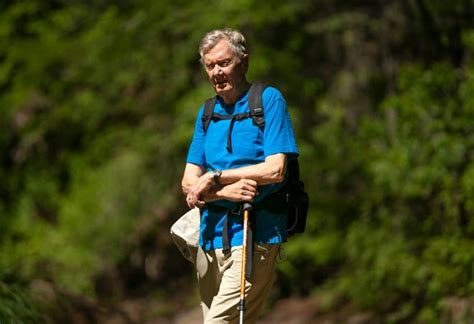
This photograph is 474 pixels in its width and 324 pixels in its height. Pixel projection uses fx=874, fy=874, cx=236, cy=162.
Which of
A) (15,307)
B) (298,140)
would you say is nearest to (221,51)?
(15,307)

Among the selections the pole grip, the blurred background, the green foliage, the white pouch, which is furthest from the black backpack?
the blurred background

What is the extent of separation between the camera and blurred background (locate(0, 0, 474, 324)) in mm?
8781

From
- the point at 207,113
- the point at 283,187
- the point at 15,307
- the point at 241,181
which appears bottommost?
the point at 15,307

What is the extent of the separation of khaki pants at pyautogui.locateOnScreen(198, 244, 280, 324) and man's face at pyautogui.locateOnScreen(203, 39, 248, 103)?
772 mm

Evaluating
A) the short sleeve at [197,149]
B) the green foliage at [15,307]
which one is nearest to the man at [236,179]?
the short sleeve at [197,149]

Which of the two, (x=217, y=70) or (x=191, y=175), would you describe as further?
(x=191, y=175)

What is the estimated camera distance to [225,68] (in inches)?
167

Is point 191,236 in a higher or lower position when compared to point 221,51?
lower

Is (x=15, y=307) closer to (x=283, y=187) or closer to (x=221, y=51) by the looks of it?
(x=283, y=187)

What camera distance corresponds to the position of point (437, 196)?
29.5 feet

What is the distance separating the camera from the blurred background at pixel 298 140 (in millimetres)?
8781

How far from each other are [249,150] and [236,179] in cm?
16

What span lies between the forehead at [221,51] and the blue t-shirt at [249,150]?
0.22m

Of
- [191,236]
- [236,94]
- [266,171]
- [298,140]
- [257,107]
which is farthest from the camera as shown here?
[298,140]
